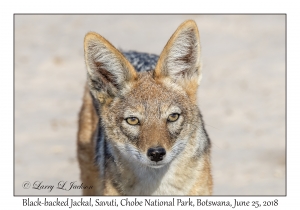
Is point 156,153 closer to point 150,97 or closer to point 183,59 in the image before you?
point 150,97

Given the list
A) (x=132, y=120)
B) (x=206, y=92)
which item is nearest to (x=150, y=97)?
(x=132, y=120)

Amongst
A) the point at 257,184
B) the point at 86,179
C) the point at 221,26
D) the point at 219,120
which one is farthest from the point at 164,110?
the point at 221,26

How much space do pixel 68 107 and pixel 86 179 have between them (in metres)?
6.33

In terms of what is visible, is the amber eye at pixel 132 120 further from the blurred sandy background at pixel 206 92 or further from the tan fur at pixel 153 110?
the blurred sandy background at pixel 206 92

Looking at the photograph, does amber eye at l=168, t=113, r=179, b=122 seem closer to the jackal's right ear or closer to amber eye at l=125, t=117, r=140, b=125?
amber eye at l=125, t=117, r=140, b=125

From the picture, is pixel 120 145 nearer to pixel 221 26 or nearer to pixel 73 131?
pixel 73 131

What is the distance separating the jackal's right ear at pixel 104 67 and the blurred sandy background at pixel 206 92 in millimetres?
3413

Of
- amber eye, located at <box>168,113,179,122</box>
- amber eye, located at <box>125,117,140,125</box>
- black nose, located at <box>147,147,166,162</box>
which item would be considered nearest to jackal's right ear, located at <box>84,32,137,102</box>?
amber eye, located at <box>125,117,140,125</box>

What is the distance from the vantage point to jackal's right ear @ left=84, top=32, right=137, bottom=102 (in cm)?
774

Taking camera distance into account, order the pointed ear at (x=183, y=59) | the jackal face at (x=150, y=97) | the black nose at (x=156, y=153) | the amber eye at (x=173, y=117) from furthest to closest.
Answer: the pointed ear at (x=183, y=59) → the amber eye at (x=173, y=117) → the jackal face at (x=150, y=97) → the black nose at (x=156, y=153)

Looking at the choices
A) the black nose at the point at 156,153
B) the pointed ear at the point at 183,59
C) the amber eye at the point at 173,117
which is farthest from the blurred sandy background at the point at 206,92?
the black nose at the point at 156,153

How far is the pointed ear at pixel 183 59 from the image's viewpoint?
304 inches

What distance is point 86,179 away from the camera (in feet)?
32.1

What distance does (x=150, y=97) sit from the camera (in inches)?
300
